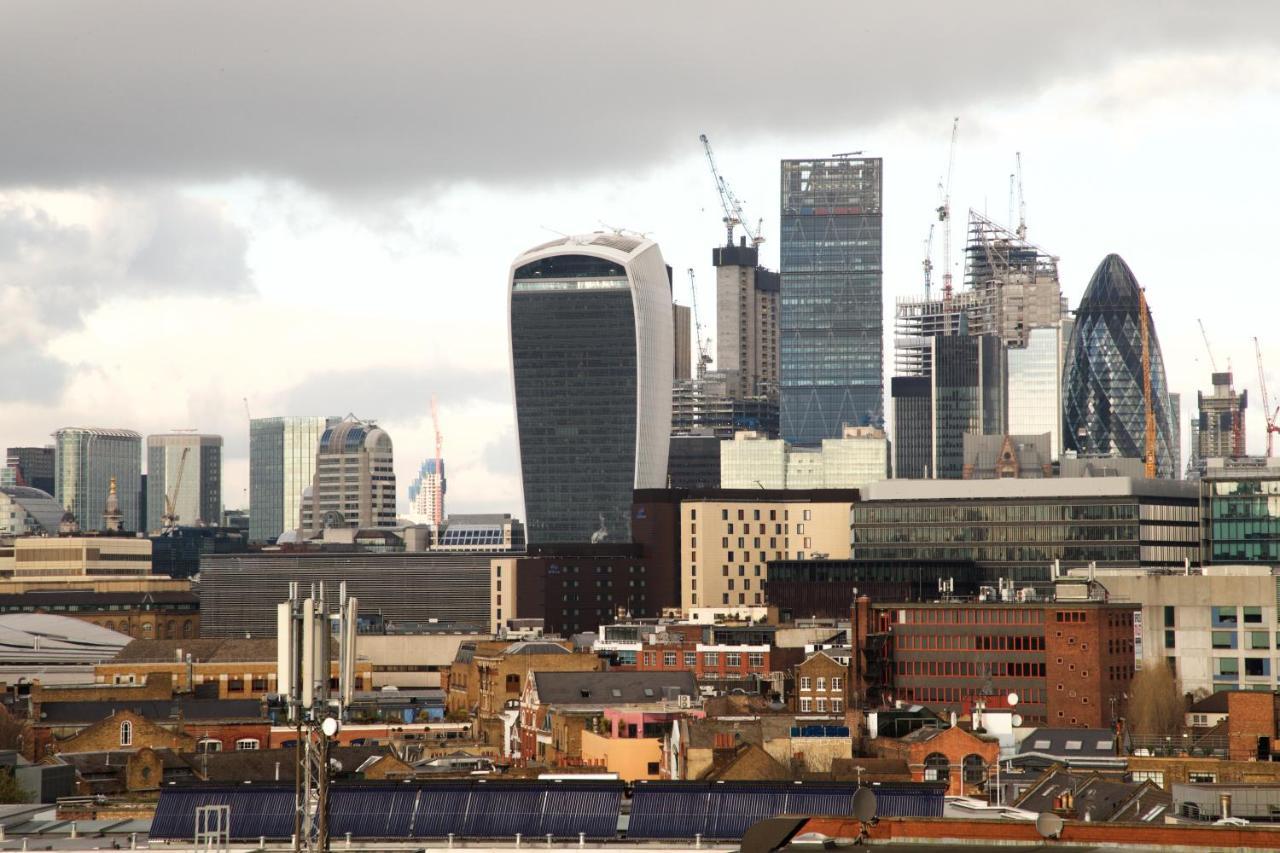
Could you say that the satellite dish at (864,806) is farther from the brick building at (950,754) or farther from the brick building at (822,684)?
the brick building at (822,684)

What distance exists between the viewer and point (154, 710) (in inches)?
6757

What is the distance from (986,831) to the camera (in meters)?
57.2

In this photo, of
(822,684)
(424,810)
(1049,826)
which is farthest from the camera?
(822,684)

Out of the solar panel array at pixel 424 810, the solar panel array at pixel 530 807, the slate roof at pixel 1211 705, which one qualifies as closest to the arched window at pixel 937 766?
the solar panel array at pixel 530 807

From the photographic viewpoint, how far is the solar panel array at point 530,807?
3221 inches

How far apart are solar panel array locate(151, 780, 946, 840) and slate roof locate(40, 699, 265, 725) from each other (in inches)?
3288

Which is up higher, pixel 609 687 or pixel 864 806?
pixel 864 806

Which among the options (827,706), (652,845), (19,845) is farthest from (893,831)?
(827,706)

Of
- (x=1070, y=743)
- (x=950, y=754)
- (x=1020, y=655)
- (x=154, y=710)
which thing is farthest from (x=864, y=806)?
(x=1020, y=655)

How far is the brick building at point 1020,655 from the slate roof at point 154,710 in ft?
173

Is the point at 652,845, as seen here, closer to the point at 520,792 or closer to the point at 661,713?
the point at 520,792

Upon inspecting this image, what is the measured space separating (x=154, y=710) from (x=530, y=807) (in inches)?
3702

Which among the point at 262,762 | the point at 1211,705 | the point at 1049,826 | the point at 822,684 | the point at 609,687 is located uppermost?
the point at 1049,826

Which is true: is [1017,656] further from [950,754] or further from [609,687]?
[950,754]
